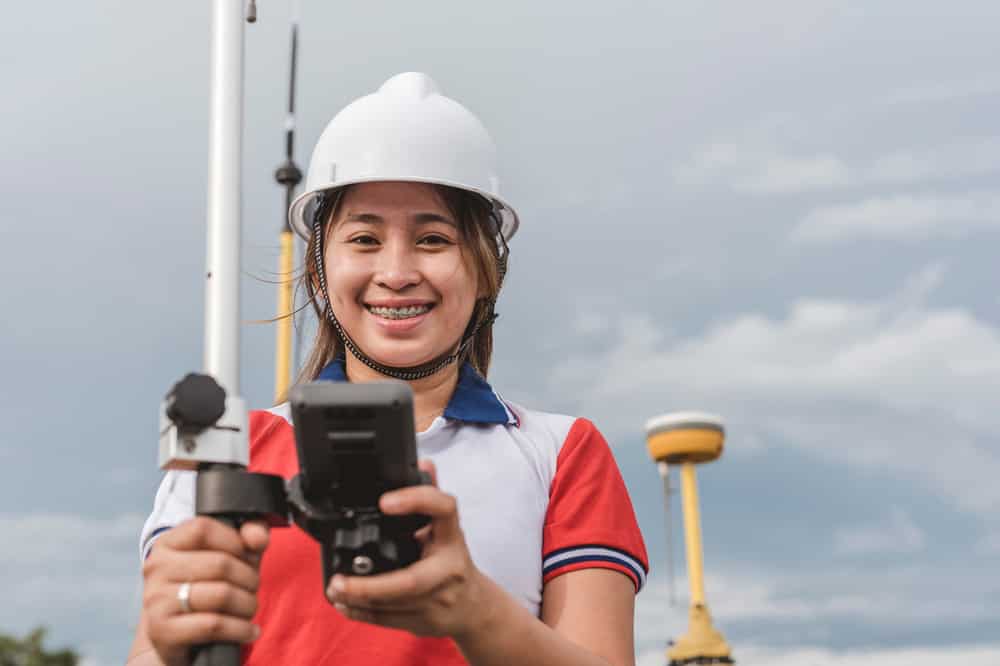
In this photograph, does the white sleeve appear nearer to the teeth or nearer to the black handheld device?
the teeth

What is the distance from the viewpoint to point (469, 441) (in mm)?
3396

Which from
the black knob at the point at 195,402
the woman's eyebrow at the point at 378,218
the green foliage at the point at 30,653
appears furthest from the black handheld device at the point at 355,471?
the green foliage at the point at 30,653

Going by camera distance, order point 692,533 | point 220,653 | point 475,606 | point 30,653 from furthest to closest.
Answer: point 30,653
point 692,533
point 475,606
point 220,653

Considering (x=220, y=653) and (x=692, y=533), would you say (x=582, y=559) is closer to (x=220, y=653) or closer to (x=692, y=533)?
(x=220, y=653)

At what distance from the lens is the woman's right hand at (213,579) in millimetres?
2090

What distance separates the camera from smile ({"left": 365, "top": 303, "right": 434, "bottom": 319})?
3.28 meters

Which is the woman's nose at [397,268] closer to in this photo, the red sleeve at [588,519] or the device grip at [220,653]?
the red sleeve at [588,519]

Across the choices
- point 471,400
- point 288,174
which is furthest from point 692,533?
point 471,400

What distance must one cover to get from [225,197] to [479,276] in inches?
47.4

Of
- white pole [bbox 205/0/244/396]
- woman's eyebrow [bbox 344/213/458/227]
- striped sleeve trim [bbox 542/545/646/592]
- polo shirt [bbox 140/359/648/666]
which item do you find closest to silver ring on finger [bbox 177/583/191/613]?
white pole [bbox 205/0/244/396]

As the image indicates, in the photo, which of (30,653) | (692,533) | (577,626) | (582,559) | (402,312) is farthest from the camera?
(30,653)

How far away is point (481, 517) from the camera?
3.16m

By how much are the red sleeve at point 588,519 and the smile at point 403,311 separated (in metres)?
0.61

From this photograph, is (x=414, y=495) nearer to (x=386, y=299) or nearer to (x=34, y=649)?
(x=386, y=299)
